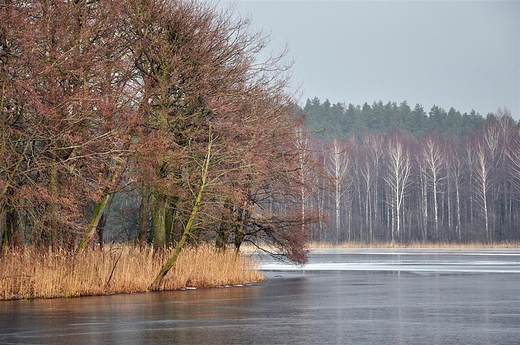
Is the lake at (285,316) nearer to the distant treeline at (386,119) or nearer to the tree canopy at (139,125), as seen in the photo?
the tree canopy at (139,125)

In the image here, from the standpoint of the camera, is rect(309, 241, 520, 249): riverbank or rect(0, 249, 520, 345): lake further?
rect(309, 241, 520, 249): riverbank

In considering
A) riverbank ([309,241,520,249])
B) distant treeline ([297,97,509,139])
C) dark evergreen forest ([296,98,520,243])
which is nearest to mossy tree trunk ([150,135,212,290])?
riverbank ([309,241,520,249])

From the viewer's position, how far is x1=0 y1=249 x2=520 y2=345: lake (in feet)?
44.2

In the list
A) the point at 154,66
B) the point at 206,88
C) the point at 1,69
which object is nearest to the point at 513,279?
the point at 206,88

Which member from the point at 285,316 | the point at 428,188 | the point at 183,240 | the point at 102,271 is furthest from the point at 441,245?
the point at 285,316

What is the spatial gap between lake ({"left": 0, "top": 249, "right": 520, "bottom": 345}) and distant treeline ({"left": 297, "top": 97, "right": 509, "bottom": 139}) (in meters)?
126

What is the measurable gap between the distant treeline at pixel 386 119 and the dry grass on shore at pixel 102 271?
4799 inches

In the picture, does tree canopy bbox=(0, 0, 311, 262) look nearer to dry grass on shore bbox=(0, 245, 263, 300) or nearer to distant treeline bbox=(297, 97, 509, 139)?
dry grass on shore bbox=(0, 245, 263, 300)

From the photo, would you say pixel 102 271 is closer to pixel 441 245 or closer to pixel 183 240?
pixel 183 240

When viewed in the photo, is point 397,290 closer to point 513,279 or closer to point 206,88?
point 513,279

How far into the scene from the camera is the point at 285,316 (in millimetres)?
17141

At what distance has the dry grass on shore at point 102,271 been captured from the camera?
2247 cm

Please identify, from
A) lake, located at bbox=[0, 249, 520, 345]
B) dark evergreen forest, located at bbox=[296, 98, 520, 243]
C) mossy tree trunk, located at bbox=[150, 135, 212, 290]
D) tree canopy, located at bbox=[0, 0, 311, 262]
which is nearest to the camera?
lake, located at bbox=[0, 249, 520, 345]

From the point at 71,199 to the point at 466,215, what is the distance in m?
90.4
